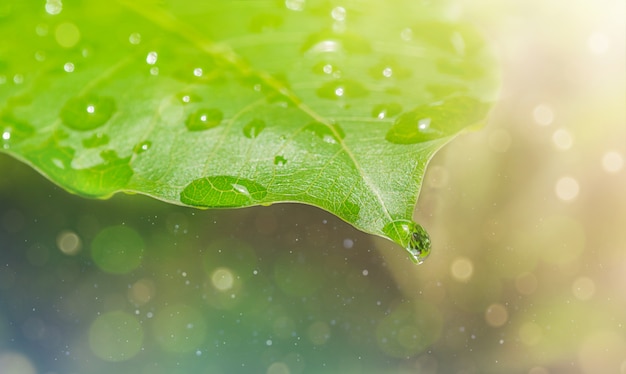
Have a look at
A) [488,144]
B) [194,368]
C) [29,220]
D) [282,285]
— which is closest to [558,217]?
[488,144]

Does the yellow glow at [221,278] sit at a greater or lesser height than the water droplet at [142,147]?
lesser

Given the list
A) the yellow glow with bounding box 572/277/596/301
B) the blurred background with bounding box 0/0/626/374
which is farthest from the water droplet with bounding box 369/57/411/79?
the yellow glow with bounding box 572/277/596/301

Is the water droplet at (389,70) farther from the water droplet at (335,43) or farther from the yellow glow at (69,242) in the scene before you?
the yellow glow at (69,242)

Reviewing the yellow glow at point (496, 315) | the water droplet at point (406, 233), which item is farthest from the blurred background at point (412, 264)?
the water droplet at point (406, 233)

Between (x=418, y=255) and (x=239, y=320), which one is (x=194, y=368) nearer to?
(x=239, y=320)

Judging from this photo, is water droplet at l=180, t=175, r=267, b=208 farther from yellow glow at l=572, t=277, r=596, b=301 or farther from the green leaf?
yellow glow at l=572, t=277, r=596, b=301

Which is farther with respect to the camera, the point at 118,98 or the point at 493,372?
the point at 493,372
